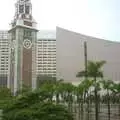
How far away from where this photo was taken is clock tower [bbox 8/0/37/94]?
192 feet

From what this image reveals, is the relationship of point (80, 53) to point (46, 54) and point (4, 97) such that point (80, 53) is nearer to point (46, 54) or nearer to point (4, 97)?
point (4, 97)

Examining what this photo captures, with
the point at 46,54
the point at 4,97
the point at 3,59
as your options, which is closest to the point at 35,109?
the point at 4,97

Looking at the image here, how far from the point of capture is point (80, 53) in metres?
44.0

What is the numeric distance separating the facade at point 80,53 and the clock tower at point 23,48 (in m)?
13.3

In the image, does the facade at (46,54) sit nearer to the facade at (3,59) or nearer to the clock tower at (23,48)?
the facade at (3,59)

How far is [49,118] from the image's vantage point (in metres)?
9.37

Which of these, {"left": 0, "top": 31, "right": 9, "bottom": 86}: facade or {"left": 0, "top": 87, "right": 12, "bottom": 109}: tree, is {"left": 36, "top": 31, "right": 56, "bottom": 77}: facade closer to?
{"left": 0, "top": 31, "right": 9, "bottom": 86}: facade

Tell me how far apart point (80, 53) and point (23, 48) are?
17.2 metres

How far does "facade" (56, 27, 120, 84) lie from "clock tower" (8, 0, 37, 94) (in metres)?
13.3

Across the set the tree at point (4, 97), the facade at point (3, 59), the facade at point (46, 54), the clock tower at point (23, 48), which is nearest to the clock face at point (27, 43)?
the clock tower at point (23, 48)

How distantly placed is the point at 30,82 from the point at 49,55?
21129 millimetres

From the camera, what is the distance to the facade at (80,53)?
41.6 metres

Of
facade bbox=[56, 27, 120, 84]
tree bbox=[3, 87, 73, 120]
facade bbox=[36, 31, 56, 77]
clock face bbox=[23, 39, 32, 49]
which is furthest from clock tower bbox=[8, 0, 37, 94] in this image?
tree bbox=[3, 87, 73, 120]

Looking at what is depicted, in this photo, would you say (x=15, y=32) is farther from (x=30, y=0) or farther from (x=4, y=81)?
(x=4, y=81)
